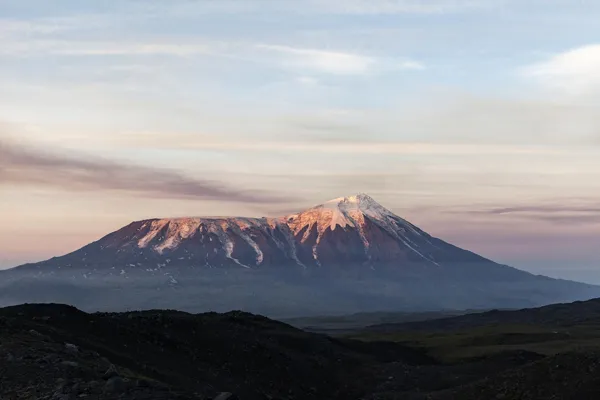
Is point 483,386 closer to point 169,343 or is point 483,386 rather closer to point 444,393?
point 444,393

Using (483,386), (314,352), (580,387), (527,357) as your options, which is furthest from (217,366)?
(527,357)

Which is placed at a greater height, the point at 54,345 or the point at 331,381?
the point at 54,345

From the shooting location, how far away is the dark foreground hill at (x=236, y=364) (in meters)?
33.9

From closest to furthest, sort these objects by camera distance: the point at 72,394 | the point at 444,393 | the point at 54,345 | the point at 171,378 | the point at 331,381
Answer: the point at 72,394
the point at 54,345
the point at 171,378
the point at 444,393
the point at 331,381

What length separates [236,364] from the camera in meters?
60.3

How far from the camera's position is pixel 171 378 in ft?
154

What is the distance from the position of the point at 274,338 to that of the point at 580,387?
35049 millimetres

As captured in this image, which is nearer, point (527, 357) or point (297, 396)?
point (297, 396)

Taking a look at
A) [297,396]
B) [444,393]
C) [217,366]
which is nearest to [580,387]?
[444,393]

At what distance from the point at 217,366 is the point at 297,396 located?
6467 millimetres

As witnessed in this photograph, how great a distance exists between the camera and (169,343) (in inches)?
2333

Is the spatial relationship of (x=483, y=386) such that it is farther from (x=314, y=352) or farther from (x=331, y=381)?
(x=314, y=352)

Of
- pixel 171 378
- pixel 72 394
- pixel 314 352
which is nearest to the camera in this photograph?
pixel 72 394

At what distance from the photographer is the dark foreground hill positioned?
111 ft
